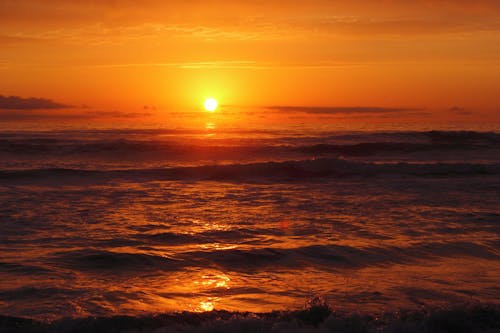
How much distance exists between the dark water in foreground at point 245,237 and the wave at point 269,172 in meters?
0.07

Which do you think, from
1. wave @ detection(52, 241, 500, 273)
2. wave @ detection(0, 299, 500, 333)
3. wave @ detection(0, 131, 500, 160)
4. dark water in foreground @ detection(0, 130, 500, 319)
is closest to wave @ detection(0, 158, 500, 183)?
dark water in foreground @ detection(0, 130, 500, 319)

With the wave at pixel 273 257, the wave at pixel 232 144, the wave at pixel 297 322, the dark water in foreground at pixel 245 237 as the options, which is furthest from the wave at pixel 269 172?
the wave at pixel 297 322

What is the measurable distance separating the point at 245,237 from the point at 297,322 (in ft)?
14.2

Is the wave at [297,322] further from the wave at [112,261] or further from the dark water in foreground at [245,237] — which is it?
the wave at [112,261]

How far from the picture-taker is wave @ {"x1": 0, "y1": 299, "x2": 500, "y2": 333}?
577 centimetres

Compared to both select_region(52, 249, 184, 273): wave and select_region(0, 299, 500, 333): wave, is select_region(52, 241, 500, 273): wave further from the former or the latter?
select_region(0, 299, 500, 333): wave

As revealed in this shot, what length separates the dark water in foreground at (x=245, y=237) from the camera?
23.1 ft

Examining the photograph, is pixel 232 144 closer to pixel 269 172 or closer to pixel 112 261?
pixel 269 172

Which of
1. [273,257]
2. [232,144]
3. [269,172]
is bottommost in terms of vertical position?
[273,257]

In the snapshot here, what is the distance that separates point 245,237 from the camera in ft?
33.7

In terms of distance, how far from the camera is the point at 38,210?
12797 mm

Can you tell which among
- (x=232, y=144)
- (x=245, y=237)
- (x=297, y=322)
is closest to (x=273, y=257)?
(x=245, y=237)

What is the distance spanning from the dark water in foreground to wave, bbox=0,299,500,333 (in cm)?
34

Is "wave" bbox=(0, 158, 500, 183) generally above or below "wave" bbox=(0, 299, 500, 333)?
above
